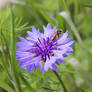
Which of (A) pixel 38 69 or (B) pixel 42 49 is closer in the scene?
(B) pixel 42 49

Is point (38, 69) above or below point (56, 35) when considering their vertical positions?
below

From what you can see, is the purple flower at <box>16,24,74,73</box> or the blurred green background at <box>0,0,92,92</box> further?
the blurred green background at <box>0,0,92,92</box>

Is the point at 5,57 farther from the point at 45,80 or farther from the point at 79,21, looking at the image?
the point at 79,21

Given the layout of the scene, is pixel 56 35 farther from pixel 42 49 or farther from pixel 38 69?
pixel 38 69

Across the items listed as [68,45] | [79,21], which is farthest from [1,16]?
[79,21]

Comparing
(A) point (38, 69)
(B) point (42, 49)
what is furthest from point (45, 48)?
(A) point (38, 69)

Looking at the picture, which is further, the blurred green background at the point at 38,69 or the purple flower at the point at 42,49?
the blurred green background at the point at 38,69

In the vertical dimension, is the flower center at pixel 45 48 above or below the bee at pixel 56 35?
below
